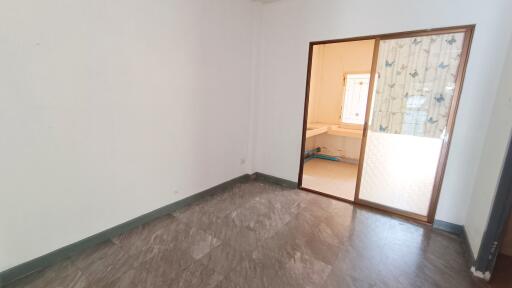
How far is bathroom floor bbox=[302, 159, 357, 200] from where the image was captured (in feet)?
11.7

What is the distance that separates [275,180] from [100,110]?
2685 millimetres


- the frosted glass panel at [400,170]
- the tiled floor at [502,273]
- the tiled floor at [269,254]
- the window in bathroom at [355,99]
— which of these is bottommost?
the tiled floor at [269,254]

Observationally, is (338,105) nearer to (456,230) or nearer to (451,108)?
(451,108)

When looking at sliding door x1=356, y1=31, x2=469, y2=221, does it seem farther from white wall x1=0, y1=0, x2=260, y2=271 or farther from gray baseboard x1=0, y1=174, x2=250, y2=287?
gray baseboard x1=0, y1=174, x2=250, y2=287

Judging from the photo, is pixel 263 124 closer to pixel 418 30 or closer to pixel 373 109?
pixel 373 109

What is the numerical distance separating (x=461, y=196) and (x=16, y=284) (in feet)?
13.6

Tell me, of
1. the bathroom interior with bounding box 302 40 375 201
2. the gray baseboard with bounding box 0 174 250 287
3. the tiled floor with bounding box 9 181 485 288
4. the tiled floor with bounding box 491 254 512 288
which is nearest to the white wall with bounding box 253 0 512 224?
the tiled floor with bounding box 491 254 512 288

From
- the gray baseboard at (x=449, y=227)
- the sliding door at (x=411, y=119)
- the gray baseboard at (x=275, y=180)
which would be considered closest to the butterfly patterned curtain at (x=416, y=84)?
the sliding door at (x=411, y=119)

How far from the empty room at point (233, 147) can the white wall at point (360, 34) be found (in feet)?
0.05

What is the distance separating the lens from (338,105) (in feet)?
17.4

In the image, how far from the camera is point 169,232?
237 centimetres

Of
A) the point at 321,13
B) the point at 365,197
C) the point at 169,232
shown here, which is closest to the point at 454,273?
the point at 365,197

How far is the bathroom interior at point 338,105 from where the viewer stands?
4812mm

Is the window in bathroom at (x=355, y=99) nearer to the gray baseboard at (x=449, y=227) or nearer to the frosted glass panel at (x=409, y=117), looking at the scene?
the frosted glass panel at (x=409, y=117)
